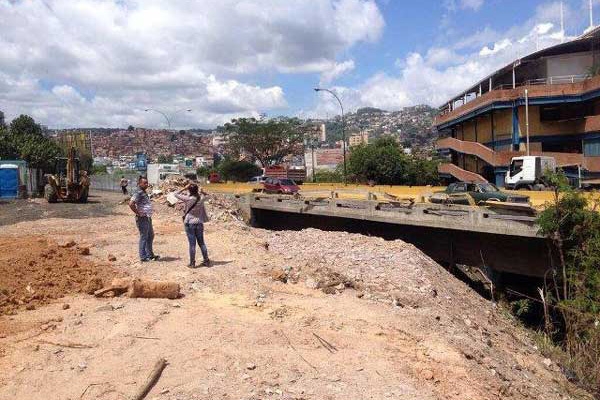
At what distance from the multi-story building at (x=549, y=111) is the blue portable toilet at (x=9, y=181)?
29.2m

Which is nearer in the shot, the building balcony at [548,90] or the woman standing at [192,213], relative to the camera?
the woman standing at [192,213]

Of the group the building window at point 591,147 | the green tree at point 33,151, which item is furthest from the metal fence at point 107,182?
the building window at point 591,147

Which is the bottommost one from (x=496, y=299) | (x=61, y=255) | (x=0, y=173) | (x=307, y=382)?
(x=496, y=299)

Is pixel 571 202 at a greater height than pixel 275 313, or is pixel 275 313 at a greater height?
pixel 571 202

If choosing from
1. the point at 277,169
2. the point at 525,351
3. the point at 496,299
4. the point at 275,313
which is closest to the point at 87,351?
the point at 275,313

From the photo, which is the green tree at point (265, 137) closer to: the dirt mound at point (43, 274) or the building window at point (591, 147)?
the building window at point (591, 147)

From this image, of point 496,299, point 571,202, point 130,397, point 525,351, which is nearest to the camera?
point 130,397

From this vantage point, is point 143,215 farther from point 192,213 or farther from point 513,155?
point 513,155

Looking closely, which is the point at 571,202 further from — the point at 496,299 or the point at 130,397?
the point at 130,397

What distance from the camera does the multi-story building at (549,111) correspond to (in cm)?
3109

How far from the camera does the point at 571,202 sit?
12.0 metres

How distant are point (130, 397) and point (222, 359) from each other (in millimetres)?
1085

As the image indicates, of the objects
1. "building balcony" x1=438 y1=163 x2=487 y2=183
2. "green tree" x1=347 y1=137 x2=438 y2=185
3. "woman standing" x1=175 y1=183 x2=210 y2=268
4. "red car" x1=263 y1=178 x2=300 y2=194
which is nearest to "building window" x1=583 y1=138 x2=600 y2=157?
"building balcony" x1=438 y1=163 x2=487 y2=183

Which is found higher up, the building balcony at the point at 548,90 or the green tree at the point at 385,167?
the building balcony at the point at 548,90
